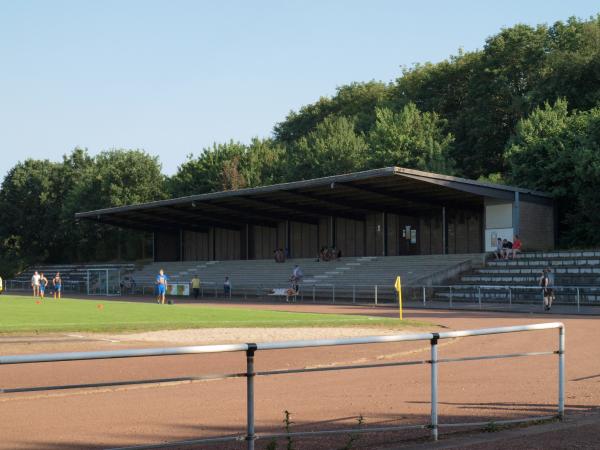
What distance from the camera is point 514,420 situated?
9266 mm

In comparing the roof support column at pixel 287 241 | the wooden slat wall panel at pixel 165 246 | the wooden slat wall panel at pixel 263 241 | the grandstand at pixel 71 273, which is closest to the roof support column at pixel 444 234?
the roof support column at pixel 287 241

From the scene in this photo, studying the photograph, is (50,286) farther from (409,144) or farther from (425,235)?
(425,235)

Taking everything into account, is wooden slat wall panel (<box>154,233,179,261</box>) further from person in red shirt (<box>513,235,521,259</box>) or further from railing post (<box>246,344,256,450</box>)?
railing post (<box>246,344,256,450</box>)

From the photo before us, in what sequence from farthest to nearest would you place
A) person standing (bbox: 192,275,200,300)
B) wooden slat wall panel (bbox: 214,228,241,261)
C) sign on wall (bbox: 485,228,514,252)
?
wooden slat wall panel (bbox: 214,228,241,261)
person standing (bbox: 192,275,200,300)
sign on wall (bbox: 485,228,514,252)

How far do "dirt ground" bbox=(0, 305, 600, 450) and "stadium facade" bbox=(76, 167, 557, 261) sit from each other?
28548 millimetres

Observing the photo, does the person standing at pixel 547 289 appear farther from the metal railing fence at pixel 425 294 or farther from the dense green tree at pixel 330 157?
the dense green tree at pixel 330 157

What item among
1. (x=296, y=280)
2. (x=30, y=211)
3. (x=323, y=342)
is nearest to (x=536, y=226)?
(x=296, y=280)

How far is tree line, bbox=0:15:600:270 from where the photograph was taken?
175 feet

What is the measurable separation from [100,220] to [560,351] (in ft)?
218

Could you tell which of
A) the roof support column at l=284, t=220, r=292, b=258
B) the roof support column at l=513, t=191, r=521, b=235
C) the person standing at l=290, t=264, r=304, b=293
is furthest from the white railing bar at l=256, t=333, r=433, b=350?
the roof support column at l=284, t=220, r=292, b=258

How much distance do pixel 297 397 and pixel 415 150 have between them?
58740 millimetres

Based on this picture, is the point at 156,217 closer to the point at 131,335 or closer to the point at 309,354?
the point at 131,335

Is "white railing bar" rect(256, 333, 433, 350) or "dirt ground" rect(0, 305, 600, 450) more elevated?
"white railing bar" rect(256, 333, 433, 350)

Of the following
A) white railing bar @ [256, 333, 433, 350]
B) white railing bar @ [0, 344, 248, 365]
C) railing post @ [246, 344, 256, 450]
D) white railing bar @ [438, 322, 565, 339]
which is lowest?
railing post @ [246, 344, 256, 450]
